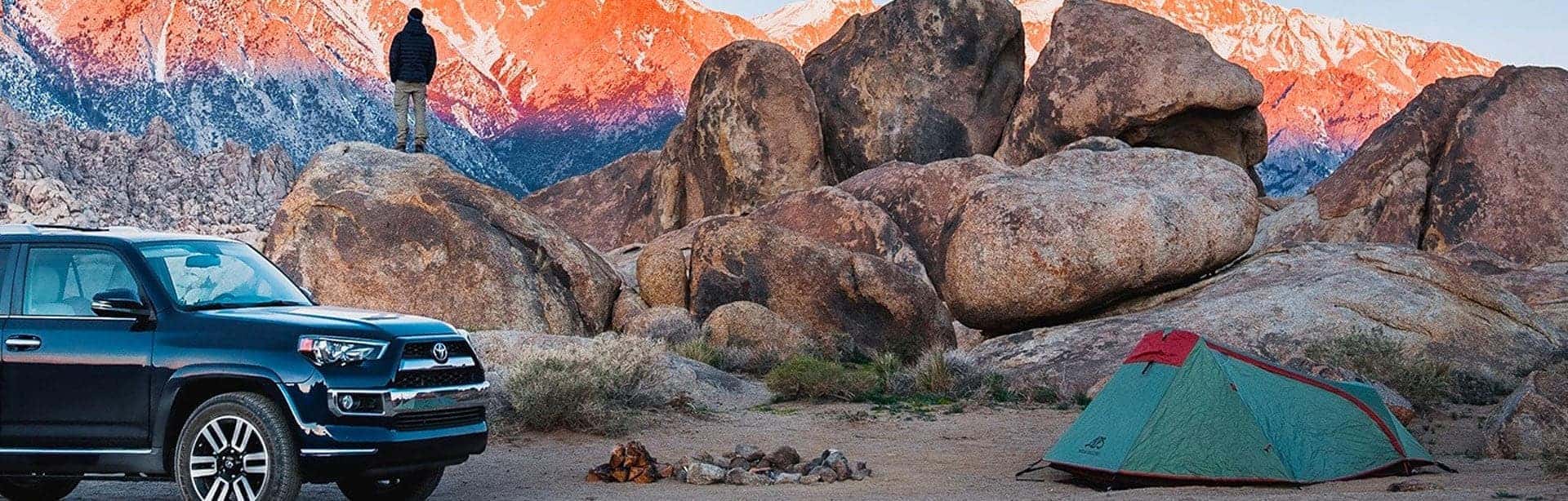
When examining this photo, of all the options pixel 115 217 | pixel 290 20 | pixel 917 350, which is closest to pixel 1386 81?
pixel 290 20

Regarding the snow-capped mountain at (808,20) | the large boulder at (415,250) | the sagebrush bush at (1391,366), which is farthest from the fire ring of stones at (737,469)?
the snow-capped mountain at (808,20)

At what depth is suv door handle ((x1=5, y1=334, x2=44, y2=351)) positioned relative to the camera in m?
10.3

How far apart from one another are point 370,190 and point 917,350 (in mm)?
8163

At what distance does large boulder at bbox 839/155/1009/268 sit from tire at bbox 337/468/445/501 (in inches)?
631

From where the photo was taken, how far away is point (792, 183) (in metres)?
39.2

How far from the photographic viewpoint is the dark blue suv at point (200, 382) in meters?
9.88

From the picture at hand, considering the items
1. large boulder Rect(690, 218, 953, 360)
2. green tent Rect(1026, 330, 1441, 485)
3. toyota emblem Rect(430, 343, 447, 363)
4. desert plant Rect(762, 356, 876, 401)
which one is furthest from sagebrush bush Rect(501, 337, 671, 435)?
large boulder Rect(690, 218, 953, 360)

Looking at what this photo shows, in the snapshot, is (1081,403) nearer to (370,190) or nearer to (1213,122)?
(370,190)

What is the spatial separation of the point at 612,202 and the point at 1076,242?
2904 centimetres

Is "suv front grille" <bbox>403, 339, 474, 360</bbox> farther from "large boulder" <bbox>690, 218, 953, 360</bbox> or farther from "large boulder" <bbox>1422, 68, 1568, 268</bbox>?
"large boulder" <bbox>1422, 68, 1568, 268</bbox>

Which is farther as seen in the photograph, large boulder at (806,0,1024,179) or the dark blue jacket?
large boulder at (806,0,1024,179)

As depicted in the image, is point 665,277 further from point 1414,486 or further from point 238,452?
point 238,452

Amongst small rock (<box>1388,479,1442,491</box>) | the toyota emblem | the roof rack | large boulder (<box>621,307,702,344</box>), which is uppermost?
the roof rack

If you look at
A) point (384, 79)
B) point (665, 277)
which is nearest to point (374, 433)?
point (665, 277)
